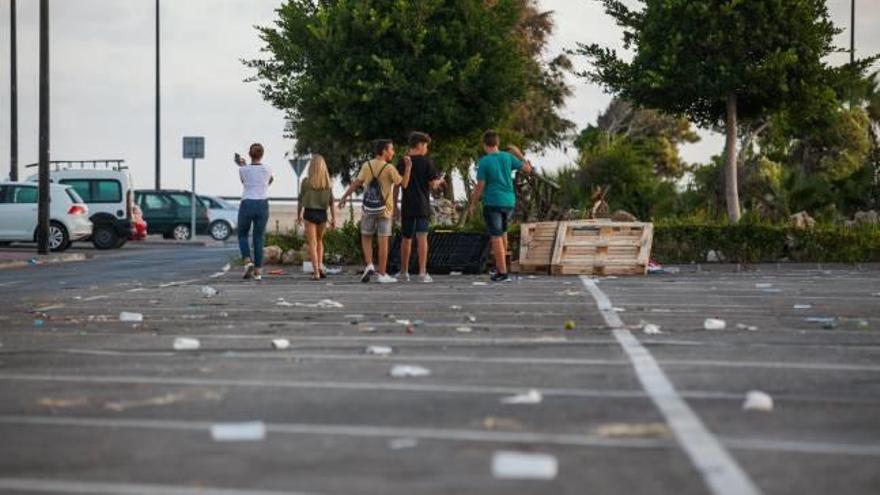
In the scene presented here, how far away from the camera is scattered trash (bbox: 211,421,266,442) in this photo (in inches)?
264

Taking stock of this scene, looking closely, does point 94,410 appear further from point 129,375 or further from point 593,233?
point 593,233

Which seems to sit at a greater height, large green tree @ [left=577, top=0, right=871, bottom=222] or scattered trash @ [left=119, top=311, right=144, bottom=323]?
large green tree @ [left=577, top=0, right=871, bottom=222]

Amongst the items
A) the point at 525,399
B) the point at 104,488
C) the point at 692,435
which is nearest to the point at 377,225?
the point at 525,399

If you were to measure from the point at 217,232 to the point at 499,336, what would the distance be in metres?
39.9

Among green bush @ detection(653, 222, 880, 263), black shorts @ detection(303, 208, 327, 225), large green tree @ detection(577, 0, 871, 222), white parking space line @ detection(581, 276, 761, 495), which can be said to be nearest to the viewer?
white parking space line @ detection(581, 276, 761, 495)

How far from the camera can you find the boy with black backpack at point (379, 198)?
20328 millimetres

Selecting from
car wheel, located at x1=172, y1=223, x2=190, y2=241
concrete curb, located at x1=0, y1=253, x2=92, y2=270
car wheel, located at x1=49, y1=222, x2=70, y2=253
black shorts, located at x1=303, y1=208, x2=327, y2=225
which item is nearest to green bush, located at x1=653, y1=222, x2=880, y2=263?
black shorts, located at x1=303, y1=208, x2=327, y2=225

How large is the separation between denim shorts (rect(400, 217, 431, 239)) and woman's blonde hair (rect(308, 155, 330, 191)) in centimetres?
122

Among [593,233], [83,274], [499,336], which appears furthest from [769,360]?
[83,274]

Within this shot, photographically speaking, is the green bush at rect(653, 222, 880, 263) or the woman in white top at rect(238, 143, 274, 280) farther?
the green bush at rect(653, 222, 880, 263)

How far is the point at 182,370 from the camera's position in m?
9.43

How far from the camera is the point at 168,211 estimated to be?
49312 mm

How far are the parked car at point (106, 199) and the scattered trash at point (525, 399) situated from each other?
3312cm

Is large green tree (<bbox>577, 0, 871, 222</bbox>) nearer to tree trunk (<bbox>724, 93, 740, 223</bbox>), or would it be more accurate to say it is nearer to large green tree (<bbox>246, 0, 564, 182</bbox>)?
tree trunk (<bbox>724, 93, 740, 223</bbox>)
